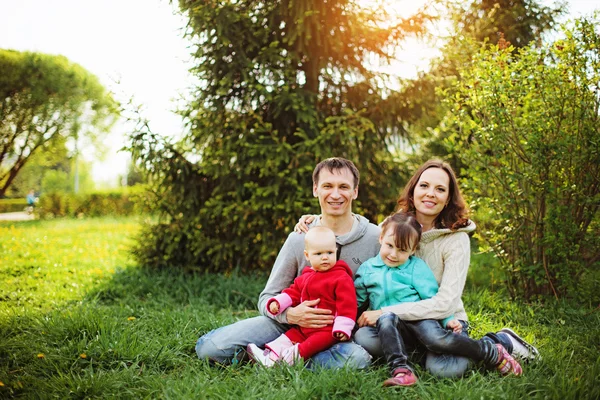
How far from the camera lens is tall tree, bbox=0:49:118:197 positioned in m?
17.4

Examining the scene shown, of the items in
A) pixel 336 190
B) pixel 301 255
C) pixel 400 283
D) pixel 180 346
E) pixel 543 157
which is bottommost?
pixel 180 346

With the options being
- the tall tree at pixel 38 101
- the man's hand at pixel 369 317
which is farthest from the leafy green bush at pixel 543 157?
the tall tree at pixel 38 101

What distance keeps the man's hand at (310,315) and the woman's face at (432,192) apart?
0.96 metres

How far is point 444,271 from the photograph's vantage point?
3164 mm

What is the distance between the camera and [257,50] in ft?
20.0

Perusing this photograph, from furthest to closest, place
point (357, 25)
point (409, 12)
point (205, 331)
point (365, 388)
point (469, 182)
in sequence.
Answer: point (409, 12), point (357, 25), point (469, 182), point (205, 331), point (365, 388)

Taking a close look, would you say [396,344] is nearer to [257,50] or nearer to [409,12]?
[257,50]

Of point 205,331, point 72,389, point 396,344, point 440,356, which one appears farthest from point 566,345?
point 72,389

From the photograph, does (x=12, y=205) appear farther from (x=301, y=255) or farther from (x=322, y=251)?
(x=322, y=251)

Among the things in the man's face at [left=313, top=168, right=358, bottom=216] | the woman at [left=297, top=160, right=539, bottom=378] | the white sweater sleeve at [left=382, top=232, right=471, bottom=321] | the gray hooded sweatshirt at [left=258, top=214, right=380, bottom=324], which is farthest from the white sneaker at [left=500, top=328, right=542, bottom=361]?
the man's face at [left=313, top=168, right=358, bottom=216]

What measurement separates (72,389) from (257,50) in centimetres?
446

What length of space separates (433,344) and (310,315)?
751 millimetres

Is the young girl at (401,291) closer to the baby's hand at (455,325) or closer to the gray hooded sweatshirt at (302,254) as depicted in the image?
the baby's hand at (455,325)

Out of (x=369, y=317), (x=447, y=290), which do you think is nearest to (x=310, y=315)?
(x=369, y=317)
